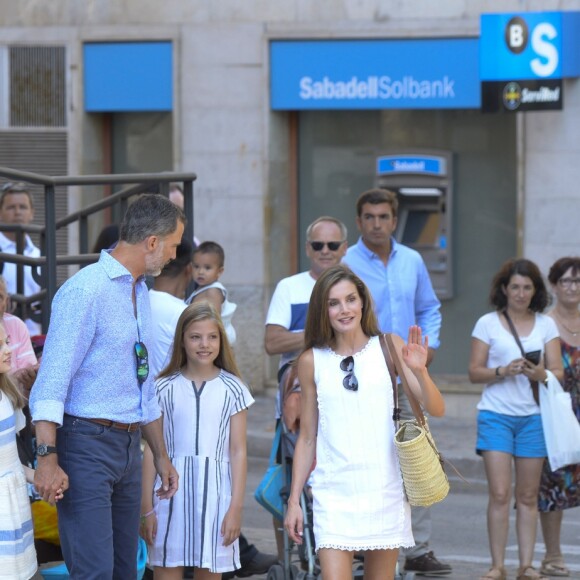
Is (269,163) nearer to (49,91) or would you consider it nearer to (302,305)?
(49,91)

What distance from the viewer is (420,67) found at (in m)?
14.2

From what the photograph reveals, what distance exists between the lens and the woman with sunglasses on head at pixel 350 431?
233 inches

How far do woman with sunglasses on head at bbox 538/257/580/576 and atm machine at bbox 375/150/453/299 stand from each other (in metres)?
5.92

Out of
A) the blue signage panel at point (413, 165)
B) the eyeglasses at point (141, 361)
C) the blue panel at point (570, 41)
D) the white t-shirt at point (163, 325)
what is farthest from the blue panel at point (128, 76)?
the eyeglasses at point (141, 361)

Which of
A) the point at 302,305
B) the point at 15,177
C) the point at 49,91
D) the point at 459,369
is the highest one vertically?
the point at 49,91

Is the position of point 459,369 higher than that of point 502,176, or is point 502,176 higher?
point 502,176

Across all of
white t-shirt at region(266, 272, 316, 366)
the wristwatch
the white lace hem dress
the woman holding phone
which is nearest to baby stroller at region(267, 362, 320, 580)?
white t-shirt at region(266, 272, 316, 366)

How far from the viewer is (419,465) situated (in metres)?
5.84

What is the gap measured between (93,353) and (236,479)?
3.99 feet

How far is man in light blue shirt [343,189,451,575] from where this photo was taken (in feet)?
27.1

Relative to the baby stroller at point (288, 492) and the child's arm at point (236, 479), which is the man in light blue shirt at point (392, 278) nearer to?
the baby stroller at point (288, 492)

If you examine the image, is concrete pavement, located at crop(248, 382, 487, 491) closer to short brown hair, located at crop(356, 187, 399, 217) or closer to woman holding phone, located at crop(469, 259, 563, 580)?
woman holding phone, located at crop(469, 259, 563, 580)

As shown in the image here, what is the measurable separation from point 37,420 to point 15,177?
3099mm

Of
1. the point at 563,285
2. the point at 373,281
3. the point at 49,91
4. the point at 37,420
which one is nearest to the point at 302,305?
the point at 373,281
